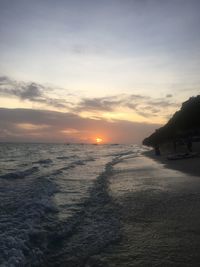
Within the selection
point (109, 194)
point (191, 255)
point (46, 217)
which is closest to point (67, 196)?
point (109, 194)

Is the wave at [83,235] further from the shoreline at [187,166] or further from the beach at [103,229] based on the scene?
the shoreline at [187,166]

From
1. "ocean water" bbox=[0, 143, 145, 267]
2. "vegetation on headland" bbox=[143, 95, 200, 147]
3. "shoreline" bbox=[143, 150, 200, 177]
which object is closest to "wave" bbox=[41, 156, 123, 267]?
"ocean water" bbox=[0, 143, 145, 267]

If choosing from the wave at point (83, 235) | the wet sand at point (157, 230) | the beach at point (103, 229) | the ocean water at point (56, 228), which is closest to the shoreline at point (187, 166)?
the beach at point (103, 229)

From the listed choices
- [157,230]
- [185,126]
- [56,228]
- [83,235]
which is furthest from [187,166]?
[185,126]

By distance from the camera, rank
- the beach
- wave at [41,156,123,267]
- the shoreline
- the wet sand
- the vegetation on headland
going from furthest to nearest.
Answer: the vegetation on headland
the shoreline
wave at [41,156,123,267]
the beach
the wet sand

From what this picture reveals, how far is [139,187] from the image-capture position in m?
15.4

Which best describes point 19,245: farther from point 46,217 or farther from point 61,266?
point 46,217

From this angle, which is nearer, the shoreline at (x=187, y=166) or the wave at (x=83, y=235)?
the wave at (x=83, y=235)

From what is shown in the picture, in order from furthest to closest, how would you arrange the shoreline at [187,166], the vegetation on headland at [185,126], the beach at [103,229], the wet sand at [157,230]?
1. the vegetation on headland at [185,126]
2. the shoreline at [187,166]
3. the beach at [103,229]
4. the wet sand at [157,230]

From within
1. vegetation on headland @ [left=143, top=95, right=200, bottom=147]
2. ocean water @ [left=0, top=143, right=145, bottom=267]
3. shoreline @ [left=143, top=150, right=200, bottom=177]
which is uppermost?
vegetation on headland @ [left=143, top=95, right=200, bottom=147]

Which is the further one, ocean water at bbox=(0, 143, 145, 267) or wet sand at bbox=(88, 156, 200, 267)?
ocean water at bbox=(0, 143, 145, 267)

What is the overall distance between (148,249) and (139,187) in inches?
348

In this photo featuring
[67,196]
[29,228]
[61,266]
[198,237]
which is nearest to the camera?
[61,266]

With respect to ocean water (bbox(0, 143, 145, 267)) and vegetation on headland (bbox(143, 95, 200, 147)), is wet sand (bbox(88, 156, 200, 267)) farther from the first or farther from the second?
vegetation on headland (bbox(143, 95, 200, 147))
